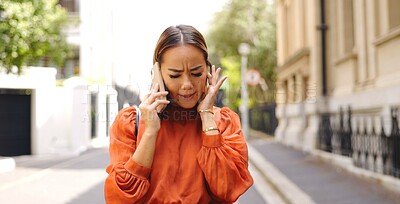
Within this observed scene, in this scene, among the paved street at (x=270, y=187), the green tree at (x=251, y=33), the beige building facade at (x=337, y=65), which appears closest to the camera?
the paved street at (x=270, y=187)

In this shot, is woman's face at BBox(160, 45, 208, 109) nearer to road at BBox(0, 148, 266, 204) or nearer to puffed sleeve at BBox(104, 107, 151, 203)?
puffed sleeve at BBox(104, 107, 151, 203)

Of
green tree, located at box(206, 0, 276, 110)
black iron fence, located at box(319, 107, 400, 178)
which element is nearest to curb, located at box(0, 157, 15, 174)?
black iron fence, located at box(319, 107, 400, 178)

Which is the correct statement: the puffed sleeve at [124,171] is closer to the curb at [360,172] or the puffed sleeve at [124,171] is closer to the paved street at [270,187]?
the paved street at [270,187]

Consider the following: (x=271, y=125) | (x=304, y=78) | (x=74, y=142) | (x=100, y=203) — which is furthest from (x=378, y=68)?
(x=271, y=125)

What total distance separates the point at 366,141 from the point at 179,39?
328 inches

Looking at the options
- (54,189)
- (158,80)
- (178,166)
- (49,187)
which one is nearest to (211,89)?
(158,80)

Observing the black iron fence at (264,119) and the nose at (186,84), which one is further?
the black iron fence at (264,119)

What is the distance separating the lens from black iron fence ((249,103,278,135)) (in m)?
27.5

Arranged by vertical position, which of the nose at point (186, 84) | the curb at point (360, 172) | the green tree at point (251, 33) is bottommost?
the curb at point (360, 172)

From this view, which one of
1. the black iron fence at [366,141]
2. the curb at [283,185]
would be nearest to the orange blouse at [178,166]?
the curb at [283,185]

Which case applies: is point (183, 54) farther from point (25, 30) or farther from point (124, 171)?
point (25, 30)

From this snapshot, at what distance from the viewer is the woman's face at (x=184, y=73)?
1.92 meters

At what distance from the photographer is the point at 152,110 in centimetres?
187

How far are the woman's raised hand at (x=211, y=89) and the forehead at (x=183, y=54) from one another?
101 millimetres
